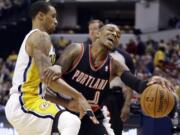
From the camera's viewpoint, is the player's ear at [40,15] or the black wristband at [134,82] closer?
the player's ear at [40,15]

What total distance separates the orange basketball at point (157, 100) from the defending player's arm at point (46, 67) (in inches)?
33.2

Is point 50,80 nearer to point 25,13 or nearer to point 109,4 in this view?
point 25,13

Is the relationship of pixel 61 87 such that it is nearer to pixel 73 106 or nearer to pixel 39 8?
pixel 73 106

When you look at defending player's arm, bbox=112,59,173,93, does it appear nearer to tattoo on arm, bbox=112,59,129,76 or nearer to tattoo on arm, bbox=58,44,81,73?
tattoo on arm, bbox=112,59,129,76

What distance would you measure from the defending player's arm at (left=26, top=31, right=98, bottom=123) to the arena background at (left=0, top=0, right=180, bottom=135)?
796 centimetres

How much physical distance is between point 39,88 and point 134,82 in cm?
110

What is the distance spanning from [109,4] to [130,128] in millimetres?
20292

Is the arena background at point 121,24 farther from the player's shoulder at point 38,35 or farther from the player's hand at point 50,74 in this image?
the player's hand at point 50,74

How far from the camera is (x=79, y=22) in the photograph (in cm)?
2864

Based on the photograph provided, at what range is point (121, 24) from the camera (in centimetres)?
2930

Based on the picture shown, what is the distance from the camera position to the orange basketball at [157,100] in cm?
575

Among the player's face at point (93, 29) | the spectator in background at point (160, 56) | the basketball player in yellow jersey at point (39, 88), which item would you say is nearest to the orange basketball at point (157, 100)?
the basketball player in yellow jersey at point (39, 88)

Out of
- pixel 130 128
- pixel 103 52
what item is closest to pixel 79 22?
pixel 130 128

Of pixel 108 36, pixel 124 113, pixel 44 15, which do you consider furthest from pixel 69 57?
pixel 124 113
